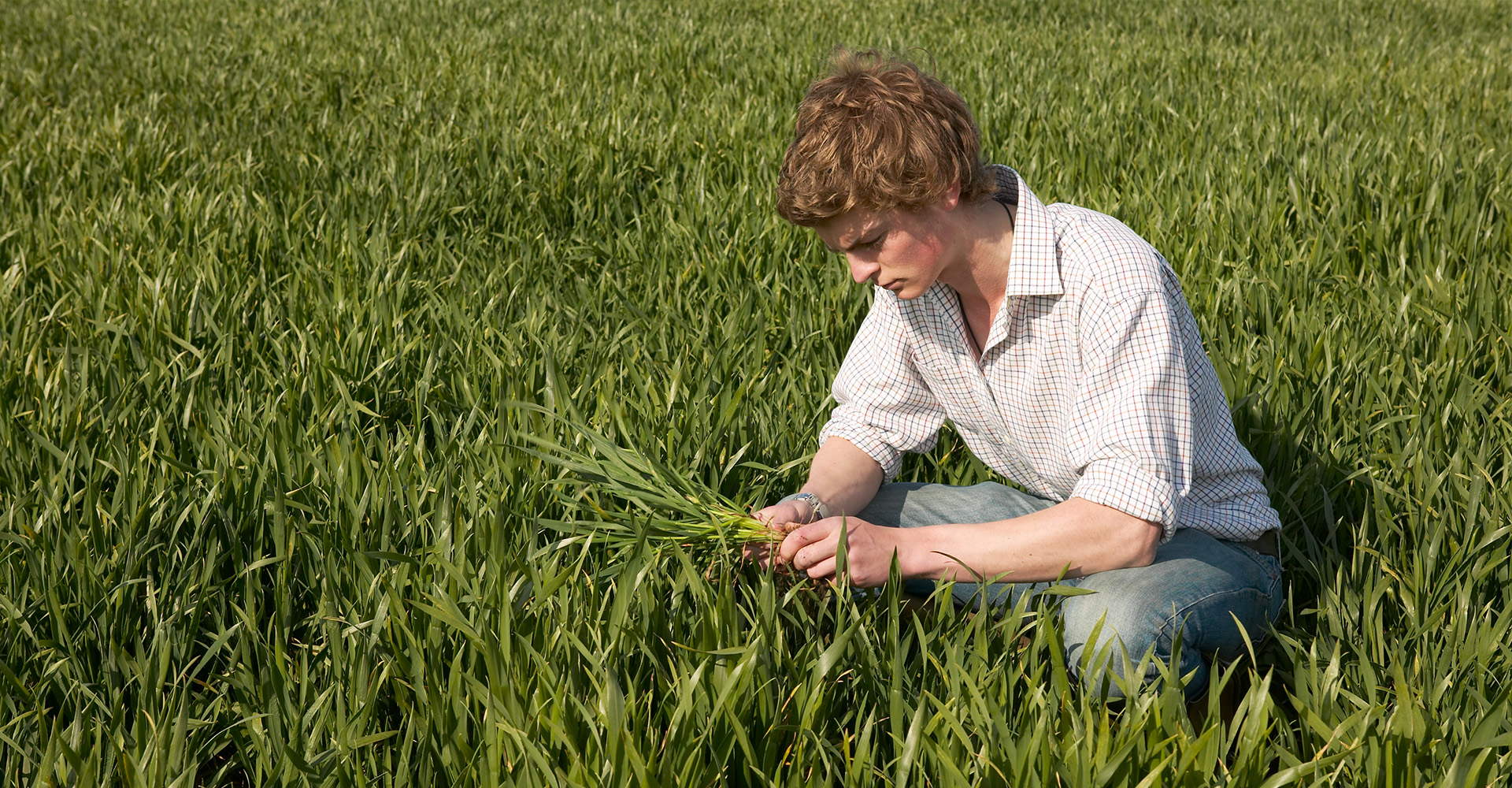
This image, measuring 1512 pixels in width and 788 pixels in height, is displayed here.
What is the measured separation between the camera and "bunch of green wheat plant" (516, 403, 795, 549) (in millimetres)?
1617

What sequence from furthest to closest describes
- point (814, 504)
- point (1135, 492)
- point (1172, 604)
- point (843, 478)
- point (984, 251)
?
1. point (843, 478)
2. point (814, 504)
3. point (984, 251)
4. point (1172, 604)
5. point (1135, 492)

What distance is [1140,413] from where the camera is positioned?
4.76 ft

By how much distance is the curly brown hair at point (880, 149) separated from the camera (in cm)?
149

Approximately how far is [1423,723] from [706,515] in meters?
0.95

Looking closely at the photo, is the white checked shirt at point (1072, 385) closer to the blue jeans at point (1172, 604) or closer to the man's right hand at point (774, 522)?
the blue jeans at point (1172, 604)

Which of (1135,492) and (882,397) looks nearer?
(1135,492)

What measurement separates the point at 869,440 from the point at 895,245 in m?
0.45

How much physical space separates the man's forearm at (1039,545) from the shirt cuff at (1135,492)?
0.02 meters

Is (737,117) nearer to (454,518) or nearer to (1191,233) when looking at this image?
(1191,233)

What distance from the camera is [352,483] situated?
182cm

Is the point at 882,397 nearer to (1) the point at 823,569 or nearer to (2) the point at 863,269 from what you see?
(2) the point at 863,269

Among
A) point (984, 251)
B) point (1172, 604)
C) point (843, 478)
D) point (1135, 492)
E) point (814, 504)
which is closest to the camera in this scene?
point (1135, 492)

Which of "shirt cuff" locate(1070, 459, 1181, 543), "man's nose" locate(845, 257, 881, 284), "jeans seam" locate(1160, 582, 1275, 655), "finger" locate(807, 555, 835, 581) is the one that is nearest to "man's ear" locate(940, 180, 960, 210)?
"man's nose" locate(845, 257, 881, 284)

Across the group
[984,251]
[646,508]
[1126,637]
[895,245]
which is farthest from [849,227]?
[1126,637]
